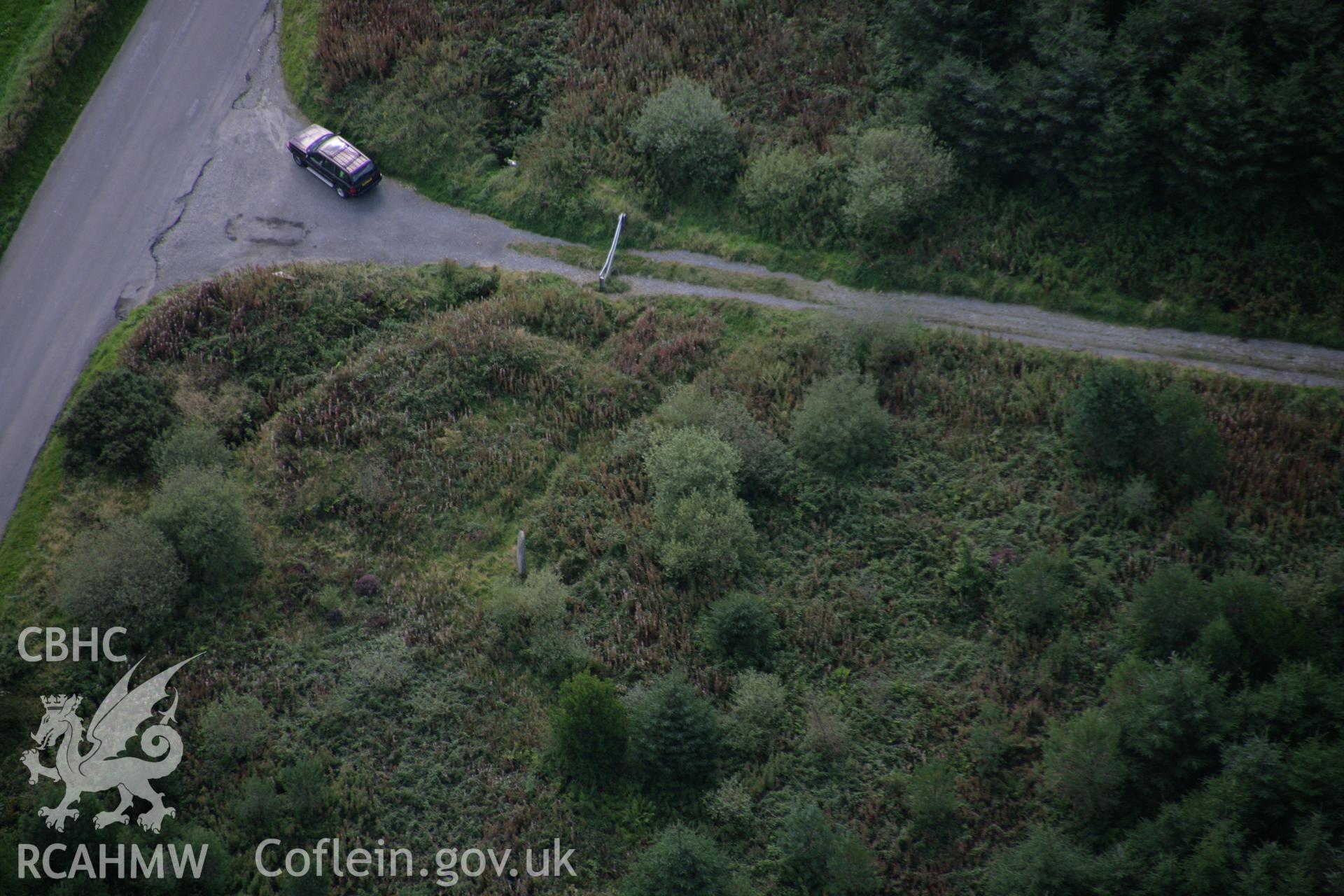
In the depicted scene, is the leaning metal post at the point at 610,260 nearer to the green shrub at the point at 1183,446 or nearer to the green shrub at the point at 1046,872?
the green shrub at the point at 1183,446


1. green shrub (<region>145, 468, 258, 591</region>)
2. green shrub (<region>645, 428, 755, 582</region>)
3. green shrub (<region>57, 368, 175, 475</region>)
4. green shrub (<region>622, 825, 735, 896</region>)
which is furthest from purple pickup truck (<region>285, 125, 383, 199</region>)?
green shrub (<region>622, 825, 735, 896</region>)

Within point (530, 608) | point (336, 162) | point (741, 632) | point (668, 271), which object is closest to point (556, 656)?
point (530, 608)

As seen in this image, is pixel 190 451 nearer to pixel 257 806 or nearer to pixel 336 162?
pixel 257 806

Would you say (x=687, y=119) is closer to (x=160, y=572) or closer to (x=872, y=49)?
(x=872, y=49)

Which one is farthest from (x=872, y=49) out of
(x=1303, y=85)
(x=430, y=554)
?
(x=430, y=554)

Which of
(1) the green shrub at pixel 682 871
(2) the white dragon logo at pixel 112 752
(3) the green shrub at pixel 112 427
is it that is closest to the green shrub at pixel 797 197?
(3) the green shrub at pixel 112 427

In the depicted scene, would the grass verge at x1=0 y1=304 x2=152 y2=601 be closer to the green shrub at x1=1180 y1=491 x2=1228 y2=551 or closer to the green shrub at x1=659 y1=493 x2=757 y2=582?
the green shrub at x1=659 y1=493 x2=757 y2=582
